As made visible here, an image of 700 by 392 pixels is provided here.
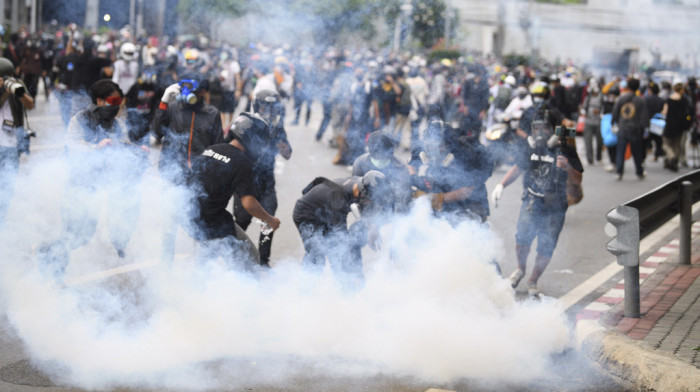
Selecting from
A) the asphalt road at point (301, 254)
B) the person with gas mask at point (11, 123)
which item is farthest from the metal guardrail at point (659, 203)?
the person with gas mask at point (11, 123)

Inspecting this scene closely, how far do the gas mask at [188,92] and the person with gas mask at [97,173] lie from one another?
493 mm

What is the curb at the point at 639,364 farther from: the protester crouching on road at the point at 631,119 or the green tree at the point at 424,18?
the protester crouching on road at the point at 631,119

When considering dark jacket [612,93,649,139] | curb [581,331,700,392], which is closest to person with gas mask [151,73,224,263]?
curb [581,331,700,392]

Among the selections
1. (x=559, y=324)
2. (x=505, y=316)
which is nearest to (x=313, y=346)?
(x=505, y=316)

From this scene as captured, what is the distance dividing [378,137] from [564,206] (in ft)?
6.38

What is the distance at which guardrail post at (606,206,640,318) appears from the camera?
5.75 meters

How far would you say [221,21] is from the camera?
9875 millimetres

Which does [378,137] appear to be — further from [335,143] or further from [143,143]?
[335,143]

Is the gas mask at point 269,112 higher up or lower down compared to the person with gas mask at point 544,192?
higher up

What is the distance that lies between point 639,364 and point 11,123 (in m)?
5.33

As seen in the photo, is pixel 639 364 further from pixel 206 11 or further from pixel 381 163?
pixel 206 11

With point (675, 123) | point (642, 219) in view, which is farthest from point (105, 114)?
point (675, 123)

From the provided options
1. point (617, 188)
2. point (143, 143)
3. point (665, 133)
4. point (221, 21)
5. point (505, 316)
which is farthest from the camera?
point (665, 133)

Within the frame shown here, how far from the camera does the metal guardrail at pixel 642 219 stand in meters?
5.77
